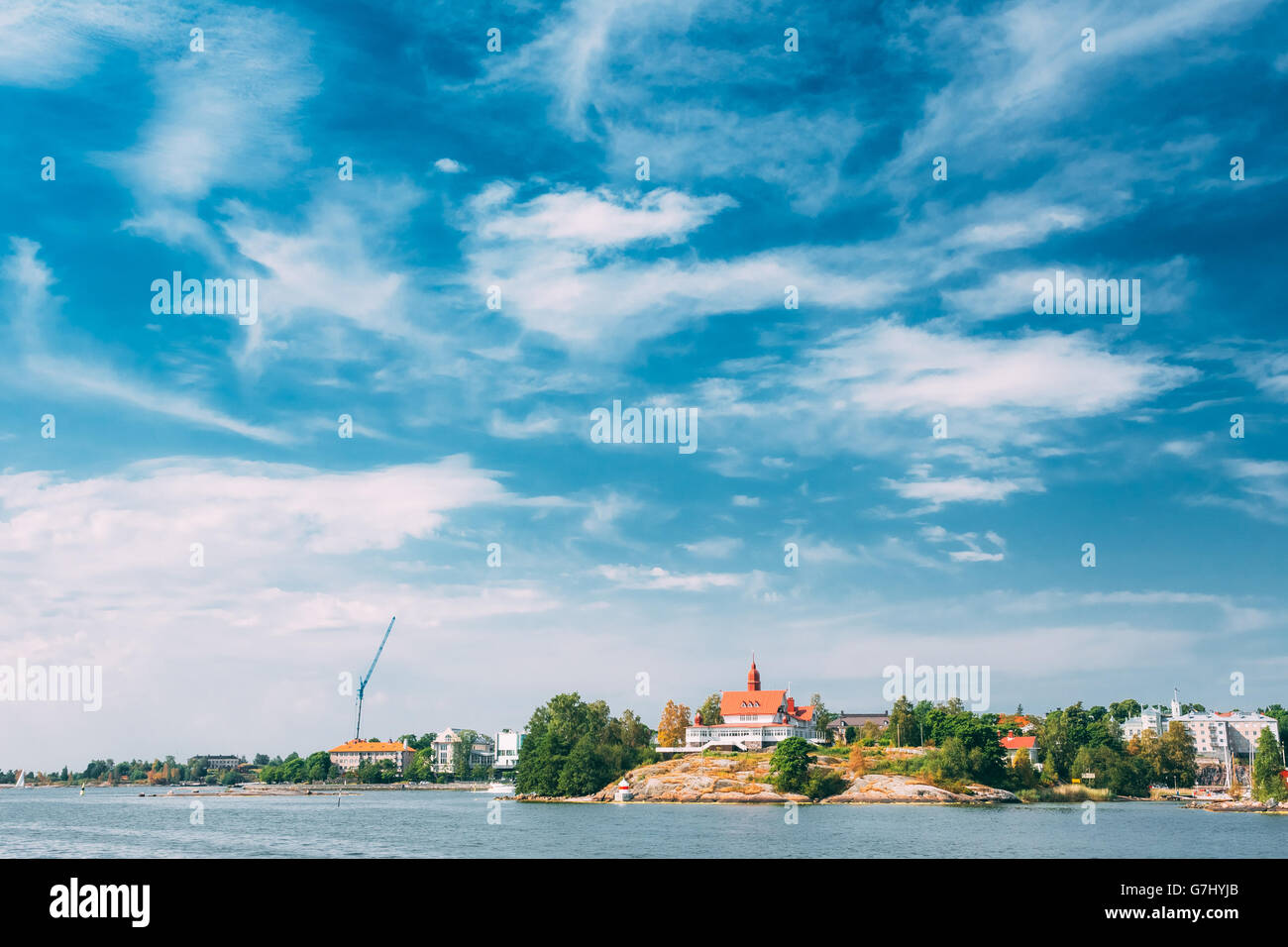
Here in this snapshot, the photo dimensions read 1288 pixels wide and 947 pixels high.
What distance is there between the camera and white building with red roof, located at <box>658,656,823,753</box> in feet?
608

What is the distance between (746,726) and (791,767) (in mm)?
47046

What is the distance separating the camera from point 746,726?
191 m

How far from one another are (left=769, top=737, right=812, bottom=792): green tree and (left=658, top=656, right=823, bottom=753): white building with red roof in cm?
3500

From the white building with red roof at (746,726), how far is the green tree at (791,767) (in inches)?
1378

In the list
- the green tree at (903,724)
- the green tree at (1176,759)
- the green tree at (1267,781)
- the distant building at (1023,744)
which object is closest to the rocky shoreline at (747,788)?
the green tree at (903,724)

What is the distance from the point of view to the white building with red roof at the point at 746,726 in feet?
608

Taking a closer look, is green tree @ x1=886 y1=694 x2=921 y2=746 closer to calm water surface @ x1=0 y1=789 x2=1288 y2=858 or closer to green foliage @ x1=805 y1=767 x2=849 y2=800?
green foliage @ x1=805 y1=767 x2=849 y2=800

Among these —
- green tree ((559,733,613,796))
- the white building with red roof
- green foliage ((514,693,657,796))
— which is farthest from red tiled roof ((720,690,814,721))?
green tree ((559,733,613,796))

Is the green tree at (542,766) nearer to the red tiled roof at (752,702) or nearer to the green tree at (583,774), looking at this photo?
the green tree at (583,774)

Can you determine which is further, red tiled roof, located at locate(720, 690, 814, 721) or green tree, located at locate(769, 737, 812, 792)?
red tiled roof, located at locate(720, 690, 814, 721)

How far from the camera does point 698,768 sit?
513 feet

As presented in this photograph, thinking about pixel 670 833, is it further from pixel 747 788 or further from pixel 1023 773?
pixel 1023 773
